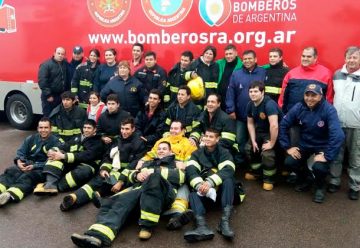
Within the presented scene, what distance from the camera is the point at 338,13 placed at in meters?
4.80

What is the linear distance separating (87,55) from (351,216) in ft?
16.2

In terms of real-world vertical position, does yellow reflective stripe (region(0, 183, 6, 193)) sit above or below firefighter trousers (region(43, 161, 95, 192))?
below

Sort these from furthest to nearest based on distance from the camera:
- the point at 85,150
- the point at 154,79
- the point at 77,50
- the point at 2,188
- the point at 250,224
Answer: the point at 77,50, the point at 154,79, the point at 85,150, the point at 2,188, the point at 250,224

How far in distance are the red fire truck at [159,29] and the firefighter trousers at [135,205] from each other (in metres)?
2.65

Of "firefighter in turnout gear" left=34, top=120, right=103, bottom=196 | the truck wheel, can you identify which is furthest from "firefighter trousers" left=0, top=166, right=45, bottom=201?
the truck wheel

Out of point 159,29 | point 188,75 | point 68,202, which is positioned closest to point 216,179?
point 68,202

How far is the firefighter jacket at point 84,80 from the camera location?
6465 millimetres

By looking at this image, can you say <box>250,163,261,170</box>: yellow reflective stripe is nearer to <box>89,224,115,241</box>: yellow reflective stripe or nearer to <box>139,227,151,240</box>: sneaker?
<box>139,227,151,240</box>: sneaker

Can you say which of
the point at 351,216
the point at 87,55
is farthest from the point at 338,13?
the point at 87,55

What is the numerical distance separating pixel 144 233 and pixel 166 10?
360 cm

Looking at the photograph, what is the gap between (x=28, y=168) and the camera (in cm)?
462

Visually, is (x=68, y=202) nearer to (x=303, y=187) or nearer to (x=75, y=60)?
(x=303, y=187)

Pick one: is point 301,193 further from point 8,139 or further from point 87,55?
point 8,139

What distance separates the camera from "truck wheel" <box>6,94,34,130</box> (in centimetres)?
766
